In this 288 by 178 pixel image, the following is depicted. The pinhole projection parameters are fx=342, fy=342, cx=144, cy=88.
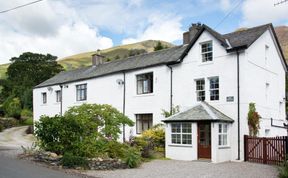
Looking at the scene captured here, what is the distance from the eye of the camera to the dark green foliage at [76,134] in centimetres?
1717

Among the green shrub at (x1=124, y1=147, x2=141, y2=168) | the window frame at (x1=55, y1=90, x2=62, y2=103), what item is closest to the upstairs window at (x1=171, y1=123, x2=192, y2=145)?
the green shrub at (x1=124, y1=147, x2=141, y2=168)

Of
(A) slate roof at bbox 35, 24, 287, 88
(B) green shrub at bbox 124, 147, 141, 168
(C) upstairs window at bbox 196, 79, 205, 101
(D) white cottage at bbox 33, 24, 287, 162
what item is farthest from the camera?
(C) upstairs window at bbox 196, 79, 205, 101

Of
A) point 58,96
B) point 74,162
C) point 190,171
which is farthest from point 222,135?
point 58,96

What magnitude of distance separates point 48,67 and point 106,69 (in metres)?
43.7

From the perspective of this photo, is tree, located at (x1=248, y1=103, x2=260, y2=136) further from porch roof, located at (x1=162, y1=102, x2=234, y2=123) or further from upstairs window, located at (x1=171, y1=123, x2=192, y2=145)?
upstairs window, located at (x1=171, y1=123, x2=192, y2=145)

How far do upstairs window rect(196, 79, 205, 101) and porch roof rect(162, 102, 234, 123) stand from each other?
3.19 feet

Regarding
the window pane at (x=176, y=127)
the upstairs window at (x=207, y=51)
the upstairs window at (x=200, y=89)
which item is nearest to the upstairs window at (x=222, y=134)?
the window pane at (x=176, y=127)

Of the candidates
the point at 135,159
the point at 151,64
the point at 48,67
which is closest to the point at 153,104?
the point at 151,64

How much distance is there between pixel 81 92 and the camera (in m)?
33.2

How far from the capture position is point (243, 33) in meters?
23.1

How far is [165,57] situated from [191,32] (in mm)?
2809

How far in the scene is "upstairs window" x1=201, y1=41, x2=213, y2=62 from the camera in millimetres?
22422

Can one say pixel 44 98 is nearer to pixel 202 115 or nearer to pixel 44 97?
pixel 44 97

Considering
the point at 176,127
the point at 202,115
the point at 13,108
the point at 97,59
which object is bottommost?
the point at 176,127
